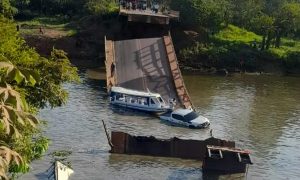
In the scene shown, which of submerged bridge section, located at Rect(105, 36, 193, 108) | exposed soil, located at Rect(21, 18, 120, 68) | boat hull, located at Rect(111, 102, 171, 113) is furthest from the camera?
exposed soil, located at Rect(21, 18, 120, 68)

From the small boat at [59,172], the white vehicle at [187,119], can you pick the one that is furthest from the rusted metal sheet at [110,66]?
the small boat at [59,172]

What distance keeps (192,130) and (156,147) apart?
980 cm

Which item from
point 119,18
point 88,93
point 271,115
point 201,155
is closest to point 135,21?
point 119,18

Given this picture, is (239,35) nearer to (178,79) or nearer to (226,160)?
(178,79)

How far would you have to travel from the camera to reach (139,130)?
163ft

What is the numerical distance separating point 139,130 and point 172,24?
4562 cm

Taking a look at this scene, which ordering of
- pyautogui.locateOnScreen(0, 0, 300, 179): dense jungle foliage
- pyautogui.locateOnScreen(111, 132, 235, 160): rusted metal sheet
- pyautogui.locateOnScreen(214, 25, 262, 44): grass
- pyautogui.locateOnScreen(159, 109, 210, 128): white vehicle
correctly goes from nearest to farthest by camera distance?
pyautogui.locateOnScreen(111, 132, 235, 160): rusted metal sheet
pyautogui.locateOnScreen(159, 109, 210, 128): white vehicle
pyautogui.locateOnScreen(0, 0, 300, 179): dense jungle foliage
pyautogui.locateOnScreen(214, 25, 262, 44): grass

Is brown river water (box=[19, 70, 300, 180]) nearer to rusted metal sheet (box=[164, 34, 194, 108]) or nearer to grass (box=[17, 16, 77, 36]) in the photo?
rusted metal sheet (box=[164, 34, 194, 108])

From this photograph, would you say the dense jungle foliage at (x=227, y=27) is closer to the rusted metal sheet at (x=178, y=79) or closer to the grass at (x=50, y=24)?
the grass at (x=50, y=24)

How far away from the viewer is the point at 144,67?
67500mm

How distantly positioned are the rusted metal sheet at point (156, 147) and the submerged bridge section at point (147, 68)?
15.1 metres

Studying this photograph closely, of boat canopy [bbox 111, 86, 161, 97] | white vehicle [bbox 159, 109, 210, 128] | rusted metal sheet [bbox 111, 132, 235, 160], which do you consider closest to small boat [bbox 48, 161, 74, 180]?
rusted metal sheet [bbox 111, 132, 235, 160]

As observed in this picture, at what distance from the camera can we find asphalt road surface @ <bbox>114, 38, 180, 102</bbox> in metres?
62.4

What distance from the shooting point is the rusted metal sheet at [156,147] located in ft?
134
